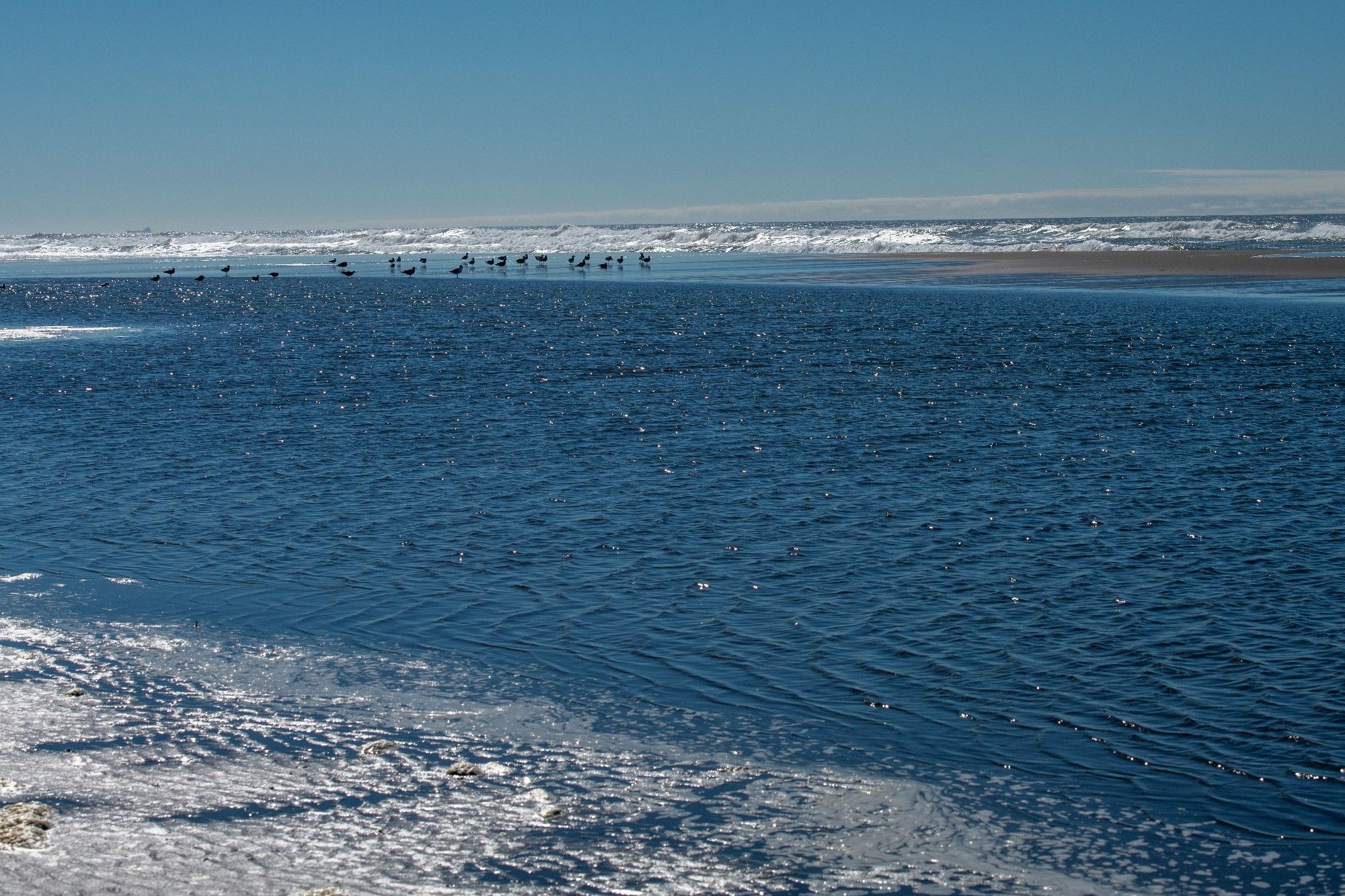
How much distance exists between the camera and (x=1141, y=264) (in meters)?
106

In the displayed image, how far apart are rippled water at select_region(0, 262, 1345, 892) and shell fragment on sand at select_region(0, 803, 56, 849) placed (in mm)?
231

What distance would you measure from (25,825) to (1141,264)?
10786 cm

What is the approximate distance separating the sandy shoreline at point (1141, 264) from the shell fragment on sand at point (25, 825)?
86.6 metres

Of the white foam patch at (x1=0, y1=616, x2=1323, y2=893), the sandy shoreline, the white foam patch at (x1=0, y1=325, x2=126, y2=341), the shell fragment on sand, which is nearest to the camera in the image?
the white foam patch at (x1=0, y1=616, x2=1323, y2=893)

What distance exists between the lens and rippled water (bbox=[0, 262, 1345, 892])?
9680 millimetres

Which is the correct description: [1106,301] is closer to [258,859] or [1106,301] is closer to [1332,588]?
[1332,588]

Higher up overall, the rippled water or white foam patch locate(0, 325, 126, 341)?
white foam patch locate(0, 325, 126, 341)

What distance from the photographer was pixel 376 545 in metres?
18.1

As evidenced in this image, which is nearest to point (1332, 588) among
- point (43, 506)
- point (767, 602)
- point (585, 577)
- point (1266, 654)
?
point (1266, 654)

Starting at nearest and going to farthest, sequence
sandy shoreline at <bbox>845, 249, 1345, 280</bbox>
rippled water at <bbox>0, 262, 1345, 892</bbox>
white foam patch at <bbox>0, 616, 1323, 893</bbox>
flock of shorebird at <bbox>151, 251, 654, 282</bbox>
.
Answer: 1. white foam patch at <bbox>0, 616, 1323, 893</bbox>
2. rippled water at <bbox>0, 262, 1345, 892</bbox>
3. sandy shoreline at <bbox>845, 249, 1345, 280</bbox>
4. flock of shorebird at <bbox>151, 251, 654, 282</bbox>

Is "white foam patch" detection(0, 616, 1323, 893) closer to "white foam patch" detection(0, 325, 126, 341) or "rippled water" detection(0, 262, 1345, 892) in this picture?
"rippled water" detection(0, 262, 1345, 892)

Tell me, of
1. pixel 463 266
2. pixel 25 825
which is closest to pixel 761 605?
pixel 25 825

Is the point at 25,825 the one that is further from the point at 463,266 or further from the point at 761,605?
the point at 463,266

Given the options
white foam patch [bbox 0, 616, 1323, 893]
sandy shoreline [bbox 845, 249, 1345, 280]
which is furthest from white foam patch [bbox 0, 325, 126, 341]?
sandy shoreline [bbox 845, 249, 1345, 280]
